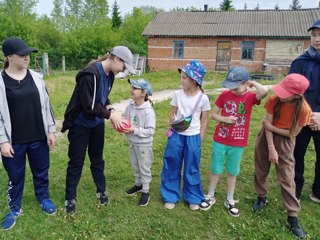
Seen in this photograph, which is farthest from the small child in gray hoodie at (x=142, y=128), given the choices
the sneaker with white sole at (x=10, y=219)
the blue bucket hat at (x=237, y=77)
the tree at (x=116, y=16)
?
the tree at (x=116, y=16)

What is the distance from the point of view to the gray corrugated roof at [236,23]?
21.8 metres

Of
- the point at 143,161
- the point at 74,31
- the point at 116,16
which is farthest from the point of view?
the point at 116,16

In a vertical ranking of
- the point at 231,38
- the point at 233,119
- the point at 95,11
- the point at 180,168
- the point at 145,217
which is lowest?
the point at 145,217

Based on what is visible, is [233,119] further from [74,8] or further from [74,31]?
[74,8]

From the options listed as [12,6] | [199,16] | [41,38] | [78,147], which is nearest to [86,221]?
[78,147]

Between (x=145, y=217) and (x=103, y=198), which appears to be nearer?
(x=145, y=217)

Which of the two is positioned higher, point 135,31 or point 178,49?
point 135,31

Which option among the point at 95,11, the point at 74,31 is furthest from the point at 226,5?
the point at 74,31

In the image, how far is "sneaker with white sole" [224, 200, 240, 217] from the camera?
10.4 feet

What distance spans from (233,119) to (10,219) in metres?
2.46

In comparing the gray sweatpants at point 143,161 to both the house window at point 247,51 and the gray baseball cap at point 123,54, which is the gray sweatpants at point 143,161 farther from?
the house window at point 247,51

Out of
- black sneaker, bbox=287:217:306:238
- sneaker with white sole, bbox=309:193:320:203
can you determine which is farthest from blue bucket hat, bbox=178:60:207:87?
sneaker with white sole, bbox=309:193:320:203

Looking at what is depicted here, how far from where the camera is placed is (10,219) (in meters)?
2.97

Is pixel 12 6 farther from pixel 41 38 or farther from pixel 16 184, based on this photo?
pixel 16 184
